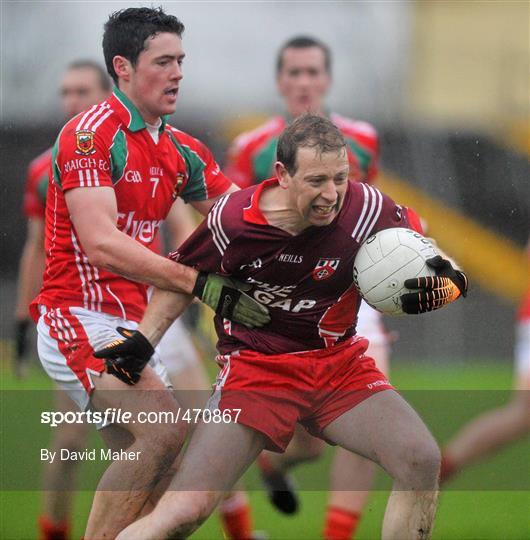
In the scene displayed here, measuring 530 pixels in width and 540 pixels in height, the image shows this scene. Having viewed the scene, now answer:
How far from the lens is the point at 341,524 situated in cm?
→ 517

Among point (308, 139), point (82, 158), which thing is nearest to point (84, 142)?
point (82, 158)

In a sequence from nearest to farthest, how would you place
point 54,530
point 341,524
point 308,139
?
1. point 308,139
2. point 341,524
3. point 54,530

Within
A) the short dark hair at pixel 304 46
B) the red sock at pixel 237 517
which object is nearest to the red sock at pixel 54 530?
the red sock at pixel 237 517

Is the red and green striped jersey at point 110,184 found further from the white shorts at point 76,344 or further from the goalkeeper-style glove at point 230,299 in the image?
the goalkeeper-style glove at point 230,299

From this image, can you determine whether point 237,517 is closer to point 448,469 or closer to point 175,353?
point 175,353

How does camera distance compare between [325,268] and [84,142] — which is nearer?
[325,268]

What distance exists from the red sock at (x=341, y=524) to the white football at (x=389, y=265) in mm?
1398

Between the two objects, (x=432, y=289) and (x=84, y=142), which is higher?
(x=84, y=142)

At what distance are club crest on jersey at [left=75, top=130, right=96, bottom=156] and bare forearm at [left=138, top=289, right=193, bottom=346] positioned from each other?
0.59 metres

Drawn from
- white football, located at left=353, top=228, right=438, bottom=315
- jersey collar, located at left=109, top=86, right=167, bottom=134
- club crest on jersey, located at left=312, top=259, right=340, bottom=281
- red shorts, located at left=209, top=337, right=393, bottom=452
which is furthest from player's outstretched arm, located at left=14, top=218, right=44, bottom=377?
white football, located at left=353, top=228, right=438, bottom=315

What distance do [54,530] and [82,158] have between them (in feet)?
6.59

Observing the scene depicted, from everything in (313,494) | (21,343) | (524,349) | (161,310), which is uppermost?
(161,310)

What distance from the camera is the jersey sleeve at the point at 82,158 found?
434 centimetres

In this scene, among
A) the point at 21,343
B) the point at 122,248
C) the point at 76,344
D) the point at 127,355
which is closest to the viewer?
the point at 127,355
